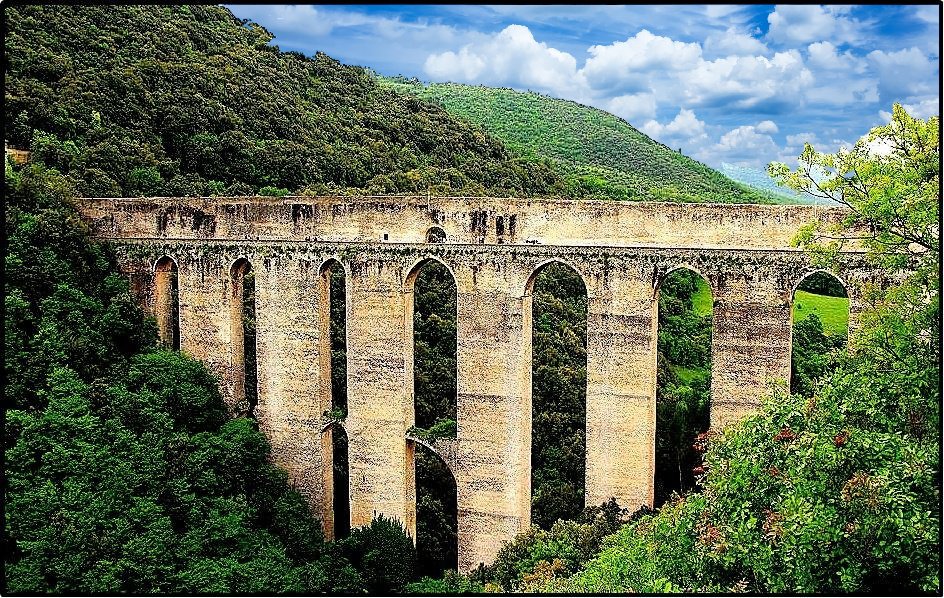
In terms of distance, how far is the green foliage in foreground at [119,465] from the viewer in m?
18.2

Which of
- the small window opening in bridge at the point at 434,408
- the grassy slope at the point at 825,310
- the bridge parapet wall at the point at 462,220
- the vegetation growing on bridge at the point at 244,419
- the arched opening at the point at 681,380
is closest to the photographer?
the vegetation growing on bridge at the point at 244,419

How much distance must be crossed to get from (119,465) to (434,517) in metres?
8.96

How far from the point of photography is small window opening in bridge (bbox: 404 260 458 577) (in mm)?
23281

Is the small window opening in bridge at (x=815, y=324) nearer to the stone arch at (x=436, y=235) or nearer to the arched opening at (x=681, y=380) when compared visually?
the arched opening at (x=681, y=380)

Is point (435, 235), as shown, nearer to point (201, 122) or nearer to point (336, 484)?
point (336, 484)

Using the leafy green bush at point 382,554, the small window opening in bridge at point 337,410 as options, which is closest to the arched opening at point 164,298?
the small window opening in bridge at point 337,410

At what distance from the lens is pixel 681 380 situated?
33375 mm

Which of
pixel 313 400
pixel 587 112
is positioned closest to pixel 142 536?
pixel 313 400

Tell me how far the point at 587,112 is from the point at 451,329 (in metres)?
53.8

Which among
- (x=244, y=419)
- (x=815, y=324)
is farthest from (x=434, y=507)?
(x=815, y=324)

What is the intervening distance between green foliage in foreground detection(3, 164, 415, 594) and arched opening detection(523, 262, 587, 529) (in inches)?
185

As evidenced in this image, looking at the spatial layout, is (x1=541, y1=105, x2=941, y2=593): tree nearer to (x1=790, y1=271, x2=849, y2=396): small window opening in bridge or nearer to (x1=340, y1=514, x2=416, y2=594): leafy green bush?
(x1=340, y1=514, x2=416, y2=594): leafy green bush

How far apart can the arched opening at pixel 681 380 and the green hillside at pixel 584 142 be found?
37.4ft

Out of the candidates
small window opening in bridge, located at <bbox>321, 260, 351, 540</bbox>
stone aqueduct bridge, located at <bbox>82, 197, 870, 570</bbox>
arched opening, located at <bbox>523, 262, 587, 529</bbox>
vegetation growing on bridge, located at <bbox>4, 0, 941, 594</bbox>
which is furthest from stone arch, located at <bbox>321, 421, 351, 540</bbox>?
arched opening, located at <bbox>523, 262, 587, 529</bbox>
